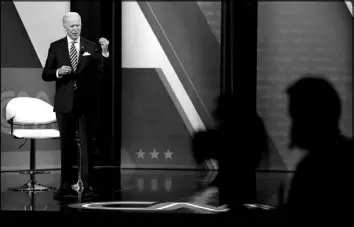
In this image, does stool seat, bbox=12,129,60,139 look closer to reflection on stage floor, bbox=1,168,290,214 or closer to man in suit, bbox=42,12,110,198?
man in suit, bbox=42,12,110,198

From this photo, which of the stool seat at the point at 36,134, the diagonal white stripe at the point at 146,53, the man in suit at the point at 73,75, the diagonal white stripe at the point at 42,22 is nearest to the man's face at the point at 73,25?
the man in suit at the point at 73,75

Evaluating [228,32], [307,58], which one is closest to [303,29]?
[307,58]

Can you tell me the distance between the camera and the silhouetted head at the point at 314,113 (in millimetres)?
1974

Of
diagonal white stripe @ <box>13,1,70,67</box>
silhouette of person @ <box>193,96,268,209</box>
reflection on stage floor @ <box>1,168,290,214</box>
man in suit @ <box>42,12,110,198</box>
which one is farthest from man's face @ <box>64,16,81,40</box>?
silhouette of person @ <box>193,96,268,209</box>

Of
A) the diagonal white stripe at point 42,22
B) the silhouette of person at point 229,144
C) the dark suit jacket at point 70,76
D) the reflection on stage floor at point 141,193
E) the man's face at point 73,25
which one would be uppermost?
the diagonal white stripe at point 42,22

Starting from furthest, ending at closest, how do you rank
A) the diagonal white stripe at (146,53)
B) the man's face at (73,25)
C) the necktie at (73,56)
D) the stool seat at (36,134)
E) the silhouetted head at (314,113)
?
the diagonal white stripe at (146,53) → the stool seat at (36,134) → the necktie at (73,56) → the man's face at (73,25) → the silhouetted head at (314,113)

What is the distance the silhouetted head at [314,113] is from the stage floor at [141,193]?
160cm

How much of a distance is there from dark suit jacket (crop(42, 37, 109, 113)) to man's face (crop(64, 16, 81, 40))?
0.11 m

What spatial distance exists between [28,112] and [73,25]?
1170 millimetres

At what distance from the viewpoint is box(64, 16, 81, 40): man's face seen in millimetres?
4771

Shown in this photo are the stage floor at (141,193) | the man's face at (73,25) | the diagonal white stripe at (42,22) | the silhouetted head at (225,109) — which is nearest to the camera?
the stage floor at (141,193)

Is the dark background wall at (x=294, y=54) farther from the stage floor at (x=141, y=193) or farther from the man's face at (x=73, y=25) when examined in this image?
the man's face at (x=73, y=25)

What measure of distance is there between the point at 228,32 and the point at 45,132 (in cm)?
274

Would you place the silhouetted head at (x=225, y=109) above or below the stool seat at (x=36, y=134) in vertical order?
above
